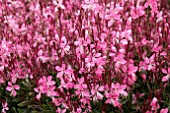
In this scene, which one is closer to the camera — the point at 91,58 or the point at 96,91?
the point at 91,58

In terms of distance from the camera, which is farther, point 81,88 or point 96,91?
point 96,91

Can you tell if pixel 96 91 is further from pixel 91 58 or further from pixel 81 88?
pixel 91 58

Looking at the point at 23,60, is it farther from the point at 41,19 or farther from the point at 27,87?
the point at 41,19

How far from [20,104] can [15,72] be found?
0.33 metres

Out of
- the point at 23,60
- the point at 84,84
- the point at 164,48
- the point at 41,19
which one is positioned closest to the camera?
the point at 84,84

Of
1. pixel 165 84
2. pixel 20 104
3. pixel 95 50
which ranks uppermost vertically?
pixel 95 50

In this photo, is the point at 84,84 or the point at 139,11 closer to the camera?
the point at 84,84

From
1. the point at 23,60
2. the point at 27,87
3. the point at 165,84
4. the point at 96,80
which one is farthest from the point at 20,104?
the point at 165,84

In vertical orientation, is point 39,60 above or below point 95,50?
below

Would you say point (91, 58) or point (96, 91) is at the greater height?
point (91, 58)

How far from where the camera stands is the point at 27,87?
3027 mm

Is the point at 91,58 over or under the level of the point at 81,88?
over

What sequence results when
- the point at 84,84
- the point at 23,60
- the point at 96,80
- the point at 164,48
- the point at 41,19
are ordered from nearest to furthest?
the point at 84,84
the point at 96,80
the point at 164,48
the point at 23,60
the point at 41,19

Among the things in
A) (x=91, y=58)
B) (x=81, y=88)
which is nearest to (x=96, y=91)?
(x=81, y=88)
